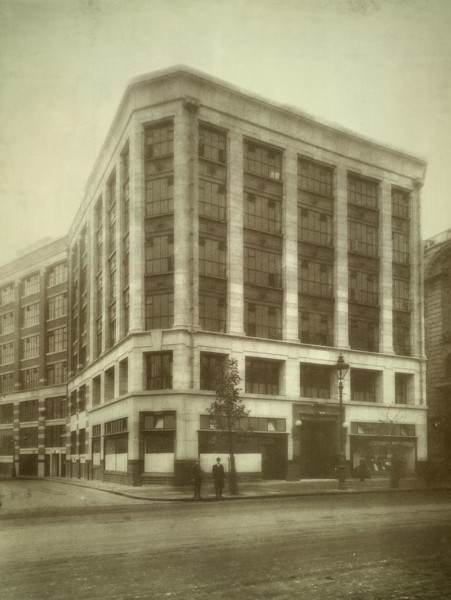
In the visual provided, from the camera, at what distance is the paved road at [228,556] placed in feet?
31.1

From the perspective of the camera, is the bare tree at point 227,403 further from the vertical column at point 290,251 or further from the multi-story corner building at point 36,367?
the multi-story corner building at point 36,367

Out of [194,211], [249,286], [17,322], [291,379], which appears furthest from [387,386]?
[17,322]

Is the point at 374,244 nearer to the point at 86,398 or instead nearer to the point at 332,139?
the point at 332,139

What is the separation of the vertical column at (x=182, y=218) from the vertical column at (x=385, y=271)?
14187 mm

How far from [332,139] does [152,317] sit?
16.1 m

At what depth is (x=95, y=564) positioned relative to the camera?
11133mm

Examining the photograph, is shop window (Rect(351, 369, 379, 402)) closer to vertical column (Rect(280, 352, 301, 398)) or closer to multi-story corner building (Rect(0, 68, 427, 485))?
multi-story corner building (Rect(0, 68, 427, 485))

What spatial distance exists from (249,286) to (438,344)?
15657 millimetres

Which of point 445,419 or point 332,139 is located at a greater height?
point 332,139

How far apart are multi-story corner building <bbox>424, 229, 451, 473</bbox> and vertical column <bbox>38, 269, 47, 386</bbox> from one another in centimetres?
3048

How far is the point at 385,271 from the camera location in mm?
44125

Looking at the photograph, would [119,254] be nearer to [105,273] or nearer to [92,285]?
[105,273]

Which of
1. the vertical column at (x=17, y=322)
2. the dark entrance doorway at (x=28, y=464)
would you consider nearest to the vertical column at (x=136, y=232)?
the vertical column at (x=17, y=322)

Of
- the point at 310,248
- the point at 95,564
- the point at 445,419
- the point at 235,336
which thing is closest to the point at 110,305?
the point at 235,336
